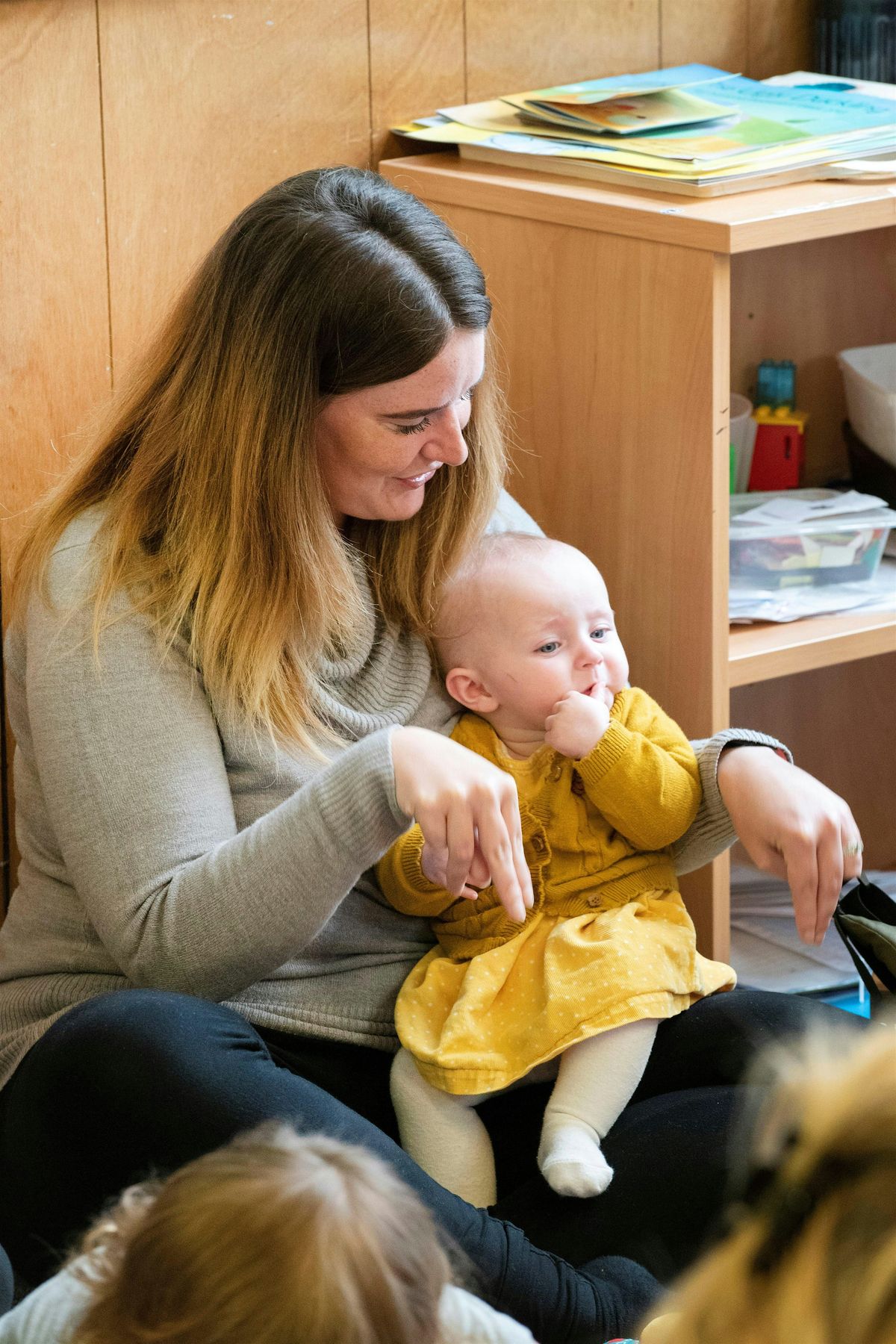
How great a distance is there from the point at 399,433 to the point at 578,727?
10.6 inches

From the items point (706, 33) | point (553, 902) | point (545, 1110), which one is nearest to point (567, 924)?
point (553, 902)

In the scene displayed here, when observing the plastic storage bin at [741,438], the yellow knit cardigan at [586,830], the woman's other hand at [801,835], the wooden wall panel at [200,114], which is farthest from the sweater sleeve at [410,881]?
Answer: the plastic storage bin at [741,438]

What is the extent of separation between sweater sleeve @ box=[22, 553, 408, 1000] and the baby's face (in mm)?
241

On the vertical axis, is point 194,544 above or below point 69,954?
above

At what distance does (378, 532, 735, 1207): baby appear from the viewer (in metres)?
1.24

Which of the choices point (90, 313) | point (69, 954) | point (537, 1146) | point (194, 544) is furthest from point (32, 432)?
point (537, 1146)

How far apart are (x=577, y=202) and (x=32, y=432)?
56 cm

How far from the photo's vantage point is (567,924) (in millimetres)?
1302

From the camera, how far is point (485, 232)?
1.62m

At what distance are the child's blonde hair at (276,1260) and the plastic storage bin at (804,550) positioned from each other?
994 millimetres

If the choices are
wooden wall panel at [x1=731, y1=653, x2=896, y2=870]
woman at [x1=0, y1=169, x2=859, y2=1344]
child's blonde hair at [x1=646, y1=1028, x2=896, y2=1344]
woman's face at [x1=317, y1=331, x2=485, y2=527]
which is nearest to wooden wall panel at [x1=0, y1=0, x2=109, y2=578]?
woman at [x1=0, y1=169, x2=859, y2=1344]

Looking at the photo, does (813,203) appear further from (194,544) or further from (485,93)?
(194,544)

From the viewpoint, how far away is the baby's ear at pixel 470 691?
1.37 metres

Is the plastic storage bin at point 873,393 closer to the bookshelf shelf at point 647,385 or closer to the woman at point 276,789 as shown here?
the bookshelf shelf at point 647,385
